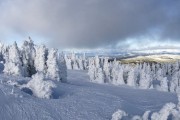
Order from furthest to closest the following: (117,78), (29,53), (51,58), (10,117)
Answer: (117,78) < (29,53) < (51,58) < (10,117)

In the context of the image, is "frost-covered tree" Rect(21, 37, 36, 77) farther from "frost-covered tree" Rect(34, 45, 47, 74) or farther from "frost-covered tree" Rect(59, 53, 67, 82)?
"frost-covered tree" Rect(59, 53, 67, 82)

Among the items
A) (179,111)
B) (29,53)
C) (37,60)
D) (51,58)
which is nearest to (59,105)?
(179,111)

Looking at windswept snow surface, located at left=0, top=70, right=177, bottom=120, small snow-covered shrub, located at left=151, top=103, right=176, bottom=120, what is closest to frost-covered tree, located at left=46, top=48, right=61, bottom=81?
windswept snow surface, located at left=0, top=70, right=177, bottom=120

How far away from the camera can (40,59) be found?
84.1 m

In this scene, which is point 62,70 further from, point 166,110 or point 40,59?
point 166,110

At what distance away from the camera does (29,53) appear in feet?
299

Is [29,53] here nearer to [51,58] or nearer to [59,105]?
[51,58]

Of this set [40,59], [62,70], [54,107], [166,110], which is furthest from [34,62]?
[166,110]

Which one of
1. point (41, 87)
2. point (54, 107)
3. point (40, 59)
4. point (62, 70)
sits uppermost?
point (40, 59)

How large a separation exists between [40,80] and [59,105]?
4201mm

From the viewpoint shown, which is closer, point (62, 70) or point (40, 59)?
point (62, 70)

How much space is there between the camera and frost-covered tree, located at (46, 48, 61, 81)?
73.3m

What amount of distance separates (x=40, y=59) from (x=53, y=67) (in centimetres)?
939

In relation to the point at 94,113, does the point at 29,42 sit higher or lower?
higher
